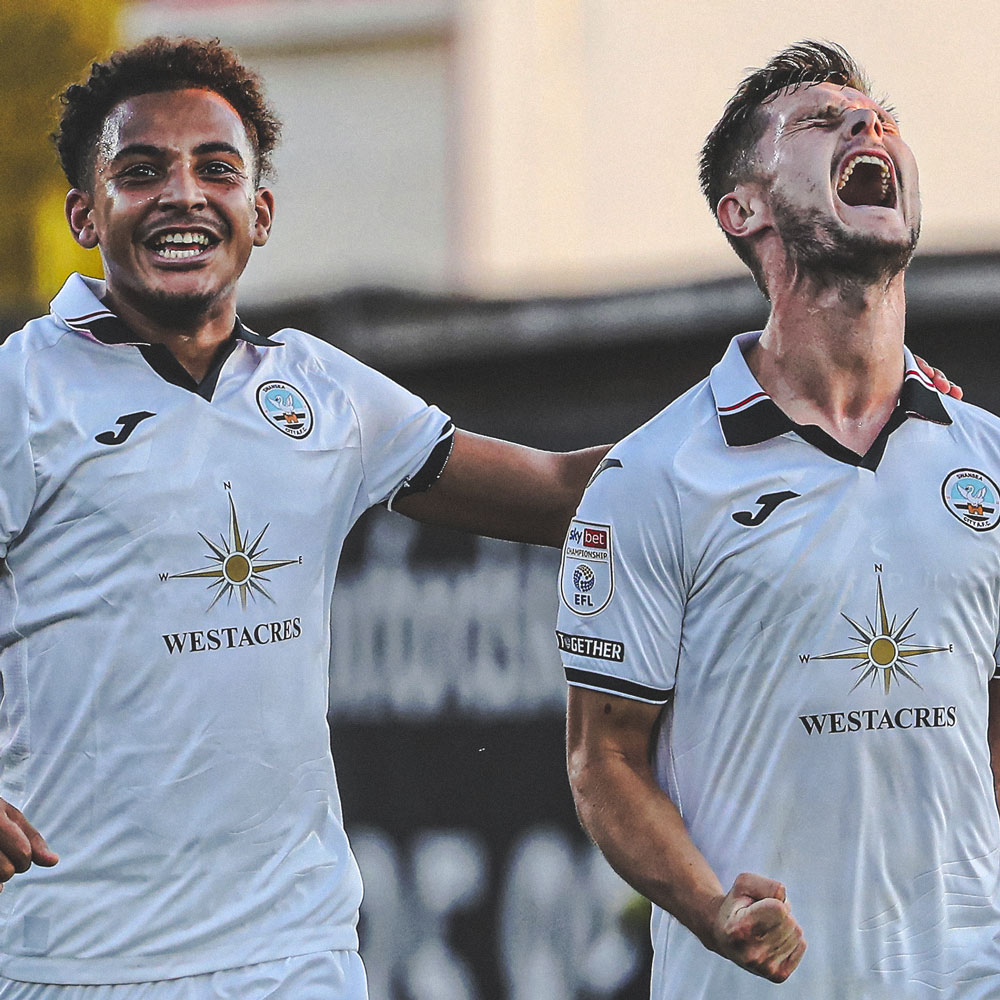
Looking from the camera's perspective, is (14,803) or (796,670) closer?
(796,670)

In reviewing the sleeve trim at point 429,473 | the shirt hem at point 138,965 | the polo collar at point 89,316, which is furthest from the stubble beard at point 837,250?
the shirt hem at point 138,965

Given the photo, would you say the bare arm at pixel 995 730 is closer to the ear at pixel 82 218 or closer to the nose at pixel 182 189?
the nose at pixel 182 189

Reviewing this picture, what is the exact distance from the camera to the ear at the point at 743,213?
147 inches

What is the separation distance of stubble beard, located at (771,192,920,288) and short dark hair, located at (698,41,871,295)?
5.7 inches

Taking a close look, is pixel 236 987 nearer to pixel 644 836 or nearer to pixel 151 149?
pixel 644 836

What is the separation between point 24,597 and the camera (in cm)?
383

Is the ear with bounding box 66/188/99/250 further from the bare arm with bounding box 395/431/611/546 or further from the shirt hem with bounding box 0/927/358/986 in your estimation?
the shirt hem with bounding box 0/927/358/986

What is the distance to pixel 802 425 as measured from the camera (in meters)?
3.60

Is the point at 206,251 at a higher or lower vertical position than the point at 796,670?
higher

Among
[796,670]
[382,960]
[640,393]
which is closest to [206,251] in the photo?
[796,670]

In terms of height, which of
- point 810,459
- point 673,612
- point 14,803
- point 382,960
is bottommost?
point 382,960

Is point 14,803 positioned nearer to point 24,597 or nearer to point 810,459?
point 24,597

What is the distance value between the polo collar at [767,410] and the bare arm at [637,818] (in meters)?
0.54

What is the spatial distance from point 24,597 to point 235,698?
0.46 m
